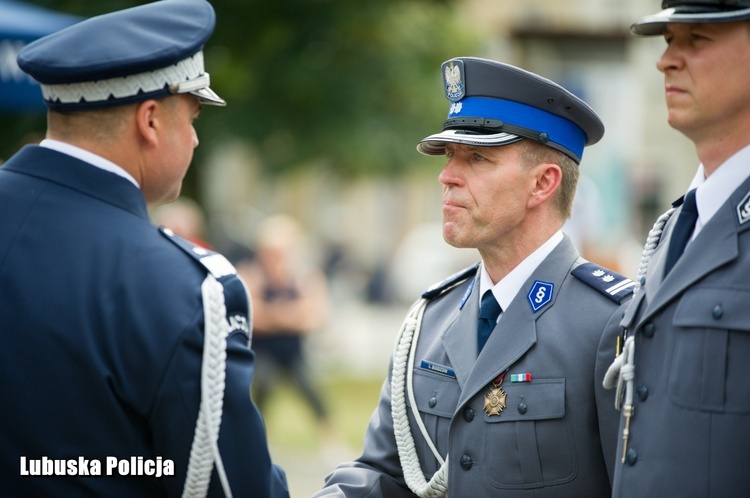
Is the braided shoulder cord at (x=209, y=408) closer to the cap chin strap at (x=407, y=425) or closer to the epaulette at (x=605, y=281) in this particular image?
the cap chin strap at (x=407, y=425)

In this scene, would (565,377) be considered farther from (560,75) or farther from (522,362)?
(560,75)

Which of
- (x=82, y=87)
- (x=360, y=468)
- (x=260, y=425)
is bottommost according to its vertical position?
(x=360, y=468)

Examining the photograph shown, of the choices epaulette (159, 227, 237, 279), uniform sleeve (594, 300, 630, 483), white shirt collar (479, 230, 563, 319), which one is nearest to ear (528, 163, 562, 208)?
white shirt collar (479, 230, 563, 319)

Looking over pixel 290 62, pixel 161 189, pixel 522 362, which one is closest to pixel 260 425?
pixel 161 189

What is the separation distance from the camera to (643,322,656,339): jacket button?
2.68 m

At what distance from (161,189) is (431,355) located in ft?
3.59

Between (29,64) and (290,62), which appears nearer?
(29,64)

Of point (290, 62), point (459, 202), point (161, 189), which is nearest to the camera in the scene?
point (161, 189)

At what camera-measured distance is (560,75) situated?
30766 mm

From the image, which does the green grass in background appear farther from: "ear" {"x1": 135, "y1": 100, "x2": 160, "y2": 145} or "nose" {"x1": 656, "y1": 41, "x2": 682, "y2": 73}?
"nose" {"x1": 656, "y1": 41, "x2": 682, "y2": 73}

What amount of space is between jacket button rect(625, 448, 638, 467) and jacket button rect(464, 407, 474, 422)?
658 millimetres

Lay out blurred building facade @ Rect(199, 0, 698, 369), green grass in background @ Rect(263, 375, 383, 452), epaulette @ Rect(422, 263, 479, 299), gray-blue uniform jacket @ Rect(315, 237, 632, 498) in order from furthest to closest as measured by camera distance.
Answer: blurred building facade @ Rect(199, 0, 698, 369) < green grass in background @ Rect(263, 375, 383, 452) < epaulette @ Rect(422, 263, 479, 299) < gray-blue uniform jacket @ Rect(315, 237, 632, 498)

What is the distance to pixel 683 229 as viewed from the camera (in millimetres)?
2756

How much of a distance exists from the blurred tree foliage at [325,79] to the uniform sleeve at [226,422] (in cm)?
1197
